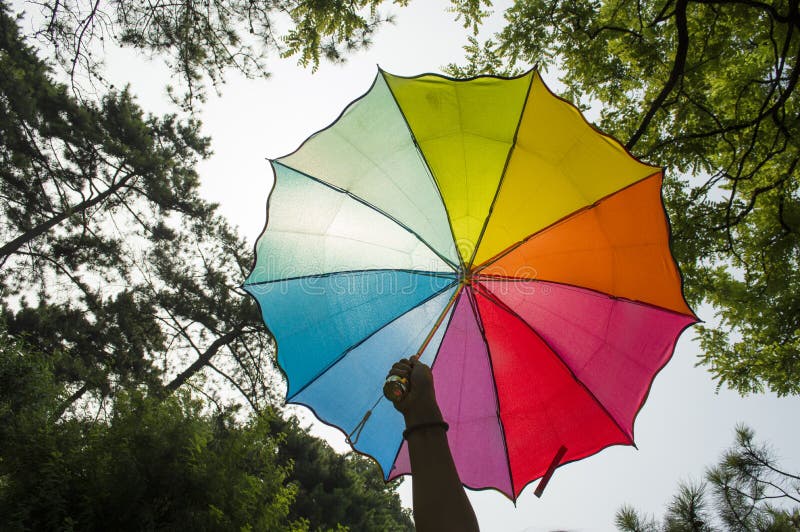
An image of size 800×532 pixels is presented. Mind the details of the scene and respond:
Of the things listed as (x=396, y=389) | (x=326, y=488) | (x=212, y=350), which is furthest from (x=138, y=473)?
(x=326, y=488)

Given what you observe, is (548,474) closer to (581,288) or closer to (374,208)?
(581,288)

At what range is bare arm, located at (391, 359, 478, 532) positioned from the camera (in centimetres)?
100

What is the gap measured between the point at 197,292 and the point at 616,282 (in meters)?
11.9

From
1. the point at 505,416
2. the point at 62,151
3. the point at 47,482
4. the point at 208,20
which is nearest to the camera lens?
the point at 505,416

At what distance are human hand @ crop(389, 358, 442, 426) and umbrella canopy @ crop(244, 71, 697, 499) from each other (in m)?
1.53

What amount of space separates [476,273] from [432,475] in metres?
2.11

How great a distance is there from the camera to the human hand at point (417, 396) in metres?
1.22

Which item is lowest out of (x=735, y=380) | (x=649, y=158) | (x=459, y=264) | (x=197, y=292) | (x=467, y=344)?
(x=467, y=344)

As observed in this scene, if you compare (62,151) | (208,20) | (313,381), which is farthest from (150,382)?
(313,381)

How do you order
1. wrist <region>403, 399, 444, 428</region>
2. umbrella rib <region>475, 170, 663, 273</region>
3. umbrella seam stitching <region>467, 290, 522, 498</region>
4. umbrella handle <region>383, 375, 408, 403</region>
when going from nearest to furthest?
wrist <region>403, 399, 444, 428</region>, umbrella handle <region>383, 375, 408, 403</region>, umbrella rib <region>475, 170, 663, 273</region>, umbrella seam stitching <region>467, 290, 522, 498</region>

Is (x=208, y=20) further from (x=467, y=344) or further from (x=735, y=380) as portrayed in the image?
(x=735, y=380)

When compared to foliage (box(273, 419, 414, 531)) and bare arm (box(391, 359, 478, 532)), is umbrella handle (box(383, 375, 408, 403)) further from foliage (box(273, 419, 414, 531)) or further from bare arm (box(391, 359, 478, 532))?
foliage (box(273, 419, 414, 531))

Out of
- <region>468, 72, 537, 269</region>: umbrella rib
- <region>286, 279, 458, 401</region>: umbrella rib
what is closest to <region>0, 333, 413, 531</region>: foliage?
<region>286, 279, 458, 401</region>: umbrella rib

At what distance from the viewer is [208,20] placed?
5309 millimetres
